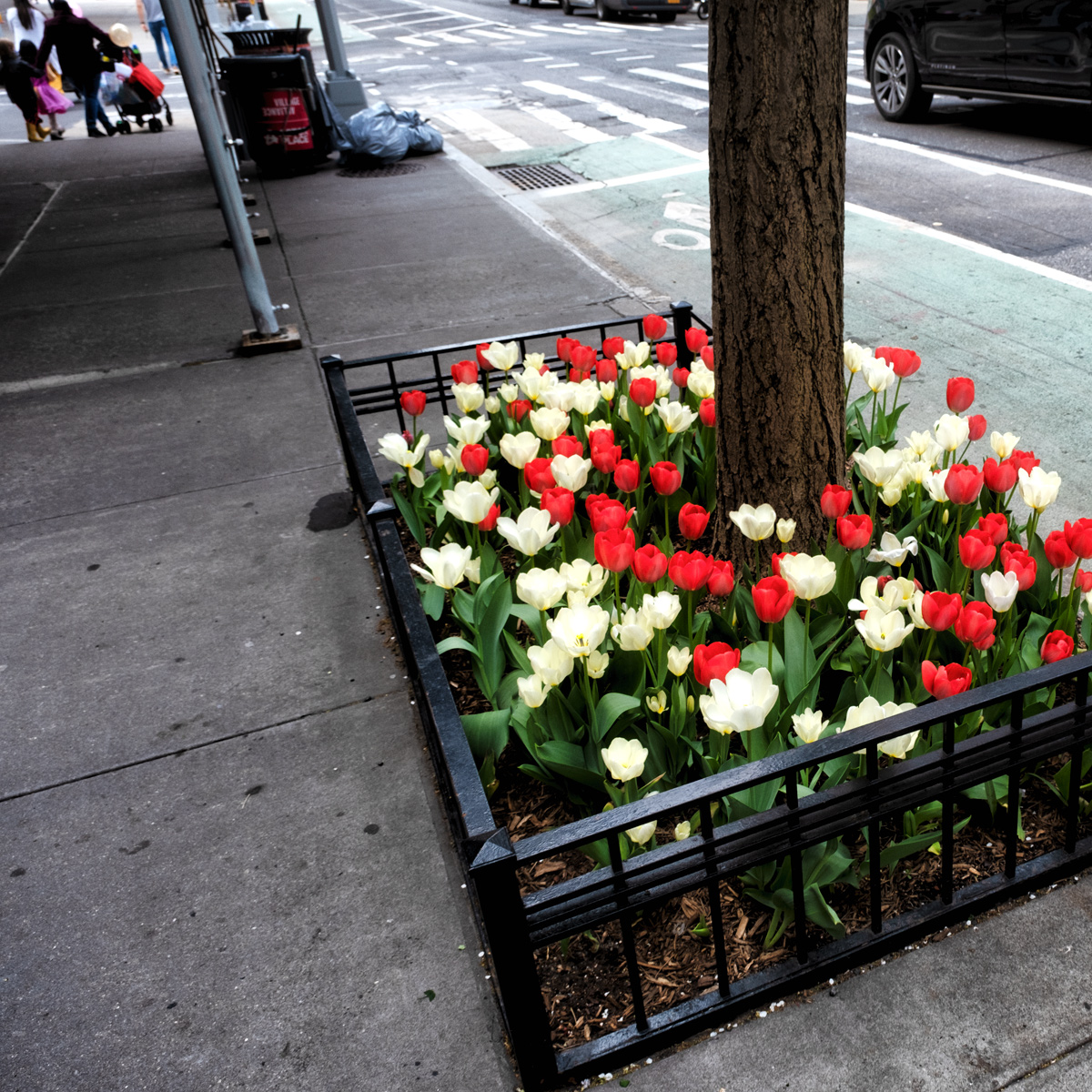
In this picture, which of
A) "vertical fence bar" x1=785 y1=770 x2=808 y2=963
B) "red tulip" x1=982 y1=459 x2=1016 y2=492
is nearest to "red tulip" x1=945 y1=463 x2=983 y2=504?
"red tulip" x1=982 y1=459 x2=1016 y2=492

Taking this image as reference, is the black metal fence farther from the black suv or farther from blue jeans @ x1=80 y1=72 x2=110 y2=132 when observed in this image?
blue jeans @ x1=80 y1=72 x2=110 y2=132

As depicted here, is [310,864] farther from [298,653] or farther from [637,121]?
[637,121]

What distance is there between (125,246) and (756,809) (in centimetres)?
884

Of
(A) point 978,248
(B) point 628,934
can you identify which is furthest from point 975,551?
(A) point 978,248

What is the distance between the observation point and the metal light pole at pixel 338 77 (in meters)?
13.1

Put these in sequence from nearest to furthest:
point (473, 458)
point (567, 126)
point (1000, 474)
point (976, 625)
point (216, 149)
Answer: point (976, 625) < point (1000, 474) < point (473, 458) < point (216, 149) < point (567, 126)

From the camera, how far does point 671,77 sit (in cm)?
1622

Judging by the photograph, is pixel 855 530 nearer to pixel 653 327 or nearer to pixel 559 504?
pixel 559 504

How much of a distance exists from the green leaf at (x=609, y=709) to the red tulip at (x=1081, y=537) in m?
1.07

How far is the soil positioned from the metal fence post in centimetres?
13

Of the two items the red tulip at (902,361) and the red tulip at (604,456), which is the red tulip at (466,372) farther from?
the red tulip at (902,361)

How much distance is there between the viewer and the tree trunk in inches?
99.1

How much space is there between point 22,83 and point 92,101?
106 cm

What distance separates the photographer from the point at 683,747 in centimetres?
237
